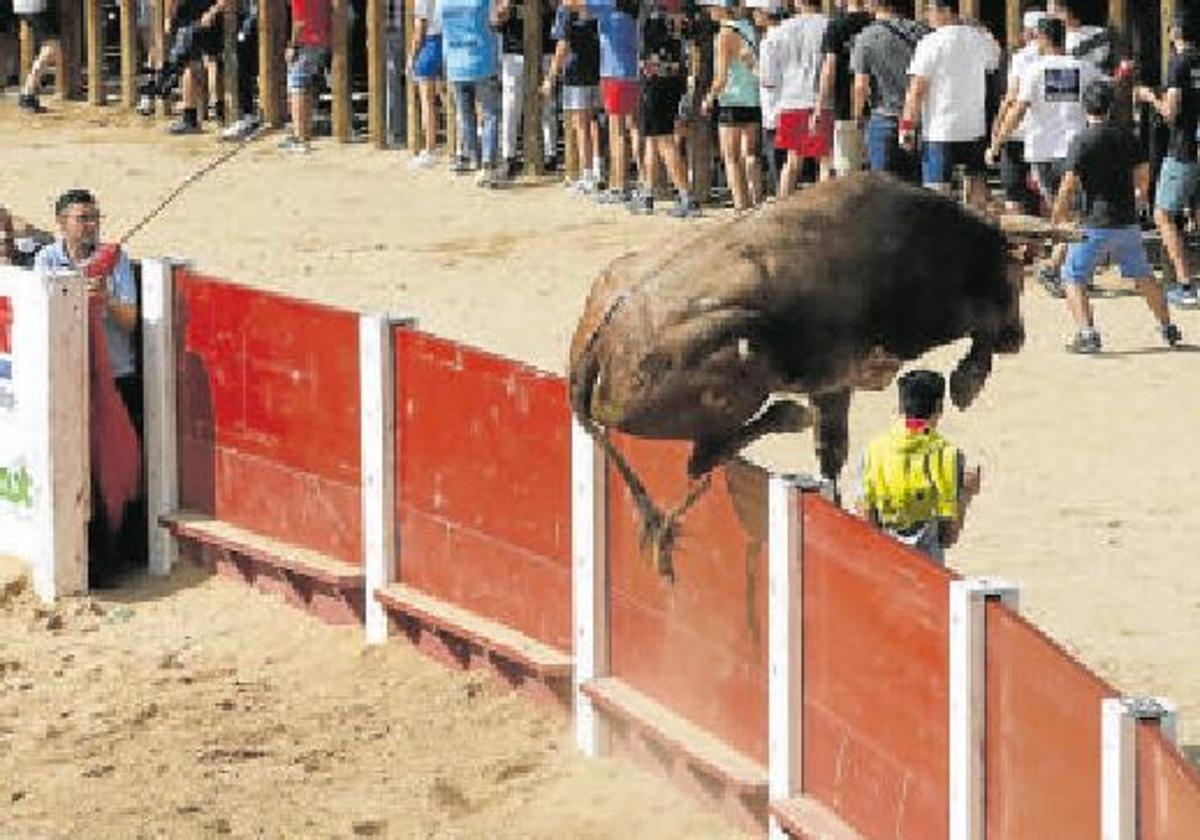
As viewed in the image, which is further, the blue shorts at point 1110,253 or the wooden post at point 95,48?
the wooden post at point 95,48

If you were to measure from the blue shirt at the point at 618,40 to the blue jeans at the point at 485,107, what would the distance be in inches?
51.9

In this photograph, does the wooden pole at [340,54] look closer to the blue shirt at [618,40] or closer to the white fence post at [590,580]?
the blue shirt at [618,40]

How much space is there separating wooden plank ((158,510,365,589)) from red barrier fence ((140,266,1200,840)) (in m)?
0.02

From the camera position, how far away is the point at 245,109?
24.4 metres

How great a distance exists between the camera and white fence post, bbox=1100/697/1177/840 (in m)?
8.52

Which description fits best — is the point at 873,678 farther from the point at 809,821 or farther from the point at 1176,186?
the point at 1176,186

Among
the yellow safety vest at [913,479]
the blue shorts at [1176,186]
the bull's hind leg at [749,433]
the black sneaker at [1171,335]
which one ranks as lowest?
the black sneaker at [1171,335]

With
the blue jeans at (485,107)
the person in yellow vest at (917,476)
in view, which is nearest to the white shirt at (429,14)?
the blue jeans at (485,107)

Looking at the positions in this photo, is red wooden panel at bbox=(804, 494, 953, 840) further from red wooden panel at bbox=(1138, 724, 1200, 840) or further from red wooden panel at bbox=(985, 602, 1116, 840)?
red wooden panel at bbox=(1138, 724, 1200, 840)

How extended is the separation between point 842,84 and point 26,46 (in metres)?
8.05

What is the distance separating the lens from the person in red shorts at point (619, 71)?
20.5 metres

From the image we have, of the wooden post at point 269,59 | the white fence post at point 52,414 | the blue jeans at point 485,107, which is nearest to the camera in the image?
the white fence post at point 52,414

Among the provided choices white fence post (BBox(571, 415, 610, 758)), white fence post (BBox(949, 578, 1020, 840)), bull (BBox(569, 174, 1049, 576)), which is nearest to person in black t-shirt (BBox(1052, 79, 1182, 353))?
white fence post (BBox(571, 415, 610, 758))

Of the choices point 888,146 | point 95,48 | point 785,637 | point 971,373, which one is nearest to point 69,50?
point 95,48
